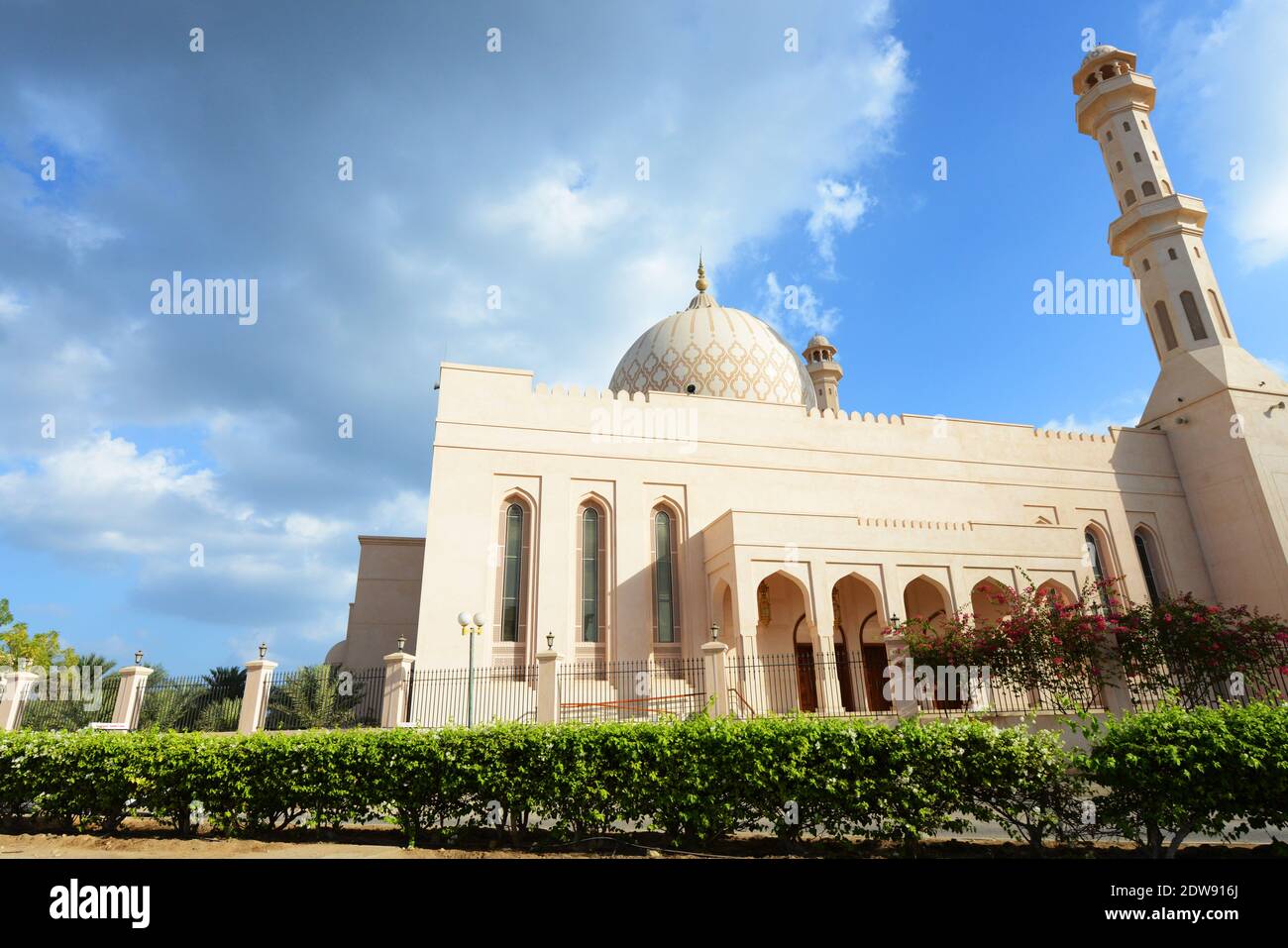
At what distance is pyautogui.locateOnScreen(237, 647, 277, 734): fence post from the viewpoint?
41.2 feet

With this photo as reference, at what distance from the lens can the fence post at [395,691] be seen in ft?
41.6

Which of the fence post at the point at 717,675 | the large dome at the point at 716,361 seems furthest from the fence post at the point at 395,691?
the large dome at the point at 716,361

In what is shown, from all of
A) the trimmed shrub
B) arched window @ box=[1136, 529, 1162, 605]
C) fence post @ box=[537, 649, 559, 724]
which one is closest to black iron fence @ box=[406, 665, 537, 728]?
fence post @ box=[537, 649, 559, 724]

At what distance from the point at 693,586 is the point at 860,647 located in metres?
4.90

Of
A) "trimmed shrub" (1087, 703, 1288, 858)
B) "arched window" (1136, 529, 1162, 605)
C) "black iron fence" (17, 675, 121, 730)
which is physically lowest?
"trimmed shrub" (1087, 703, 1288, 858)

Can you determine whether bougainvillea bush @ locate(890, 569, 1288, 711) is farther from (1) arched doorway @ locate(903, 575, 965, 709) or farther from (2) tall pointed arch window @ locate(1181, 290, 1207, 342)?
(2) tall pointed arch window @ locate(1181, 290, 1207, 342)

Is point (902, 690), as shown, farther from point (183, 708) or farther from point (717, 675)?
point (183, 708)

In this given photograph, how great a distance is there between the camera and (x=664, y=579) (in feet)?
58.6

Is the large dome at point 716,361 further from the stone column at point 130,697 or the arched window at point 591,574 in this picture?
the stone column at point 130,697

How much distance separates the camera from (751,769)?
22.8 ft

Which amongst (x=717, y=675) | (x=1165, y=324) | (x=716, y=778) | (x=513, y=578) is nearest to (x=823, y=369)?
(x=1165, y=324)

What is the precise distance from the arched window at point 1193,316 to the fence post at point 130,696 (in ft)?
95.0

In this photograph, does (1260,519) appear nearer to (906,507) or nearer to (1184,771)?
(906,507)

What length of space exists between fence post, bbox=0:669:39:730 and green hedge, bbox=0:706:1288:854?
523 cm
